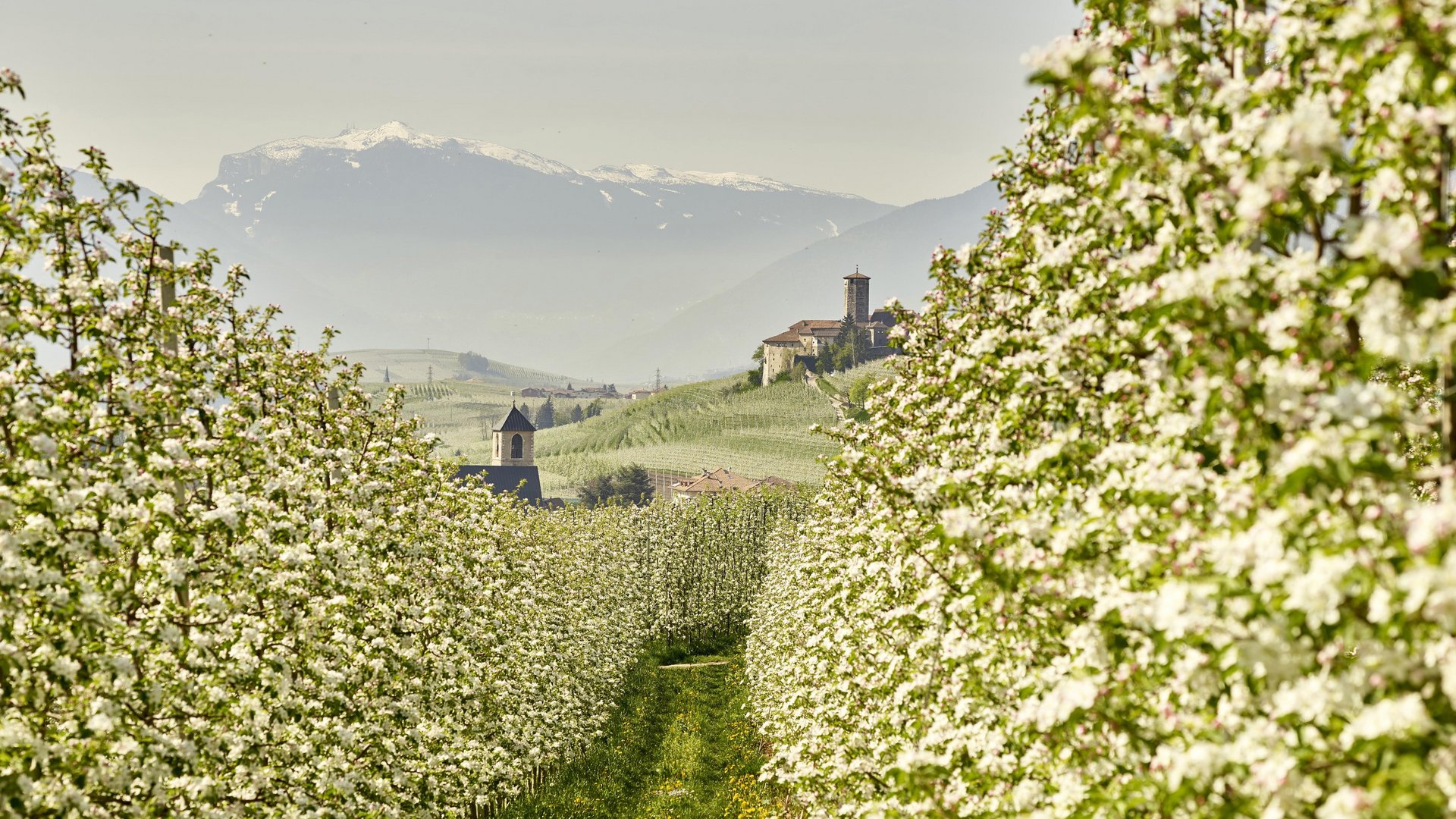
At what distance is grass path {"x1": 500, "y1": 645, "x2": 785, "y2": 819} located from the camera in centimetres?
2842

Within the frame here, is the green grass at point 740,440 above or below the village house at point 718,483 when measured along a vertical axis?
above

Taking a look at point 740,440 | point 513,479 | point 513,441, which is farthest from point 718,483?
point 513,441

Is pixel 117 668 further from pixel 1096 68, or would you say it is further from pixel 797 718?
pixel 797 718

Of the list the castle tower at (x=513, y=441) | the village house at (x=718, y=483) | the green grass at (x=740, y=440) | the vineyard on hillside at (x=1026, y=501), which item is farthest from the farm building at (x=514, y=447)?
the vineyard on hillside at (x=1026, y=501)

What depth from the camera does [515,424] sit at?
16462 centimetres

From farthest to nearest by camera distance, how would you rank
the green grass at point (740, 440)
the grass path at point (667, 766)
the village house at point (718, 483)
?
the green grass at point (740, 440) → the village house at point (718, 483) → the grass path at point (667, 766)

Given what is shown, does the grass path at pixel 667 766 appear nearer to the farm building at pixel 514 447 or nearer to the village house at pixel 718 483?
the village house at pixel 718 483

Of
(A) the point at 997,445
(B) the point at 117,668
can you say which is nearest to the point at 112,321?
(B) the point at 117,668

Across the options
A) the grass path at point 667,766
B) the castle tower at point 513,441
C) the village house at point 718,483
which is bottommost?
the grass path at point 667,766

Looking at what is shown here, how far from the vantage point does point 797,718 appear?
21.6 meters

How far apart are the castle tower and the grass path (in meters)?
114

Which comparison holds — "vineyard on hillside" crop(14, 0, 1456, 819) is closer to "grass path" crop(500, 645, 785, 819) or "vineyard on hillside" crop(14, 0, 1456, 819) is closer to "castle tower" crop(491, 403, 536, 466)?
"grass path" crop(500, 645, 785, 819)

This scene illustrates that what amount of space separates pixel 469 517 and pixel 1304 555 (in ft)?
62.3

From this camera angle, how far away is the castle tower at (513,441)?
532 ft
